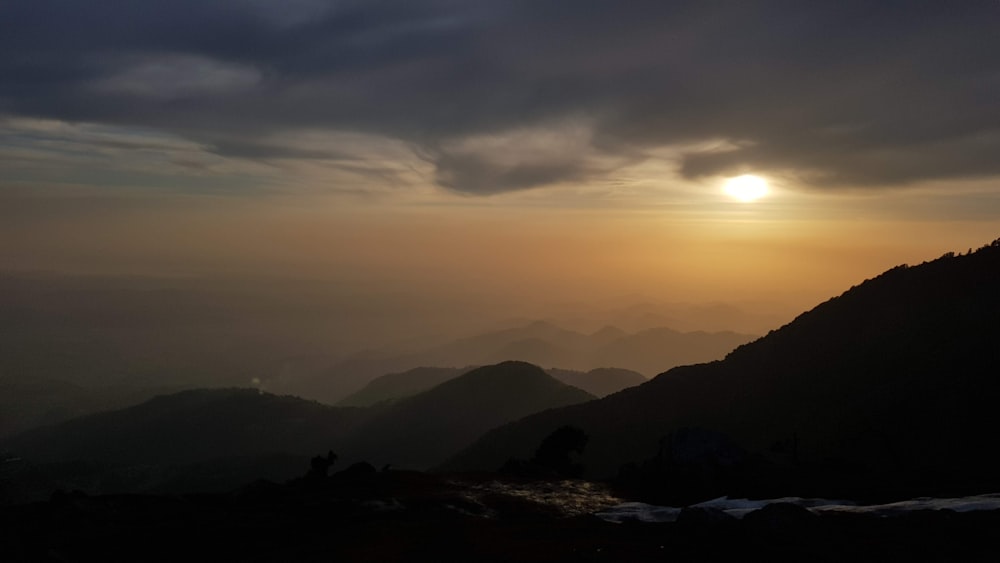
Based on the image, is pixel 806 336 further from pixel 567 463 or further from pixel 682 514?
pixel 682 514

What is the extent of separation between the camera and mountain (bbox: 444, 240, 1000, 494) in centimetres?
6366

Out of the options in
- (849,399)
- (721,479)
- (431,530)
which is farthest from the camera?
(849,399)

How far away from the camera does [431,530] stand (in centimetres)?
3588

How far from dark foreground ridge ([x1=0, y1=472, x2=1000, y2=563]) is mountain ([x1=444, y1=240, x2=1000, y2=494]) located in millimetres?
17189

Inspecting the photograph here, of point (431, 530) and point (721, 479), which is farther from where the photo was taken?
point (721, 479)

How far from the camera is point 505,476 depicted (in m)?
59.8

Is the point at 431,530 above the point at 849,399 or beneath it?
beneath

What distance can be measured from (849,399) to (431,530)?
69.4 meters

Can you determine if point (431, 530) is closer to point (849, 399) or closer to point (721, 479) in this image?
point (721, 479)

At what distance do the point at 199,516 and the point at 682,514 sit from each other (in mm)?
28095

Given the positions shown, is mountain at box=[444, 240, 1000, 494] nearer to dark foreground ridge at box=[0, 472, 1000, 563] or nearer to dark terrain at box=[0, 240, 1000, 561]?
dark terrain at box=[0, 240, 1000, 561]

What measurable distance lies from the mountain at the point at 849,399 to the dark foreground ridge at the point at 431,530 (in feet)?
56.4

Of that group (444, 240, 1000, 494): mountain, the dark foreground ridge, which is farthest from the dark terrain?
(444, 240, 1000, 494): mountain

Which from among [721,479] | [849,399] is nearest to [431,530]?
[721,479]
